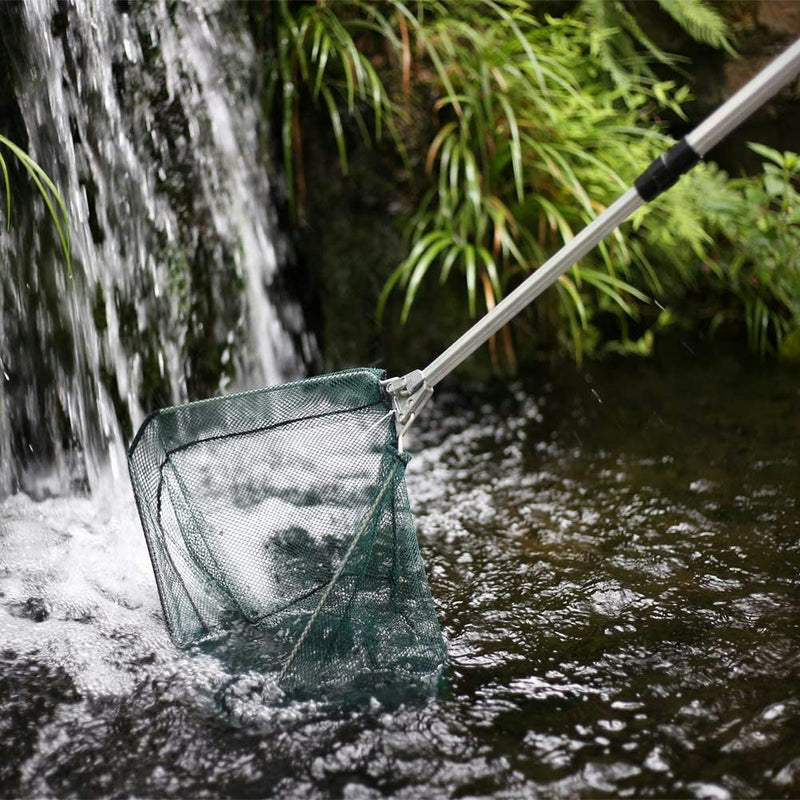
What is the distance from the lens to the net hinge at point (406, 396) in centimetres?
193

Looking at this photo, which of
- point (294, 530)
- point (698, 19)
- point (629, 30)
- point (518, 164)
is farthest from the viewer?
point (629, 30)

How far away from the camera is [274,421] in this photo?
6.77ft

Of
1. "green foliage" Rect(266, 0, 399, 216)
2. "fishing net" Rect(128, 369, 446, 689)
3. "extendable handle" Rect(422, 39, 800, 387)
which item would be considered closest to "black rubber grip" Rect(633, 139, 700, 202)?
"extendable handle" Rect(422, 39, 800, 387)

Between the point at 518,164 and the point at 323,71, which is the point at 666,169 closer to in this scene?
the point at 518,164

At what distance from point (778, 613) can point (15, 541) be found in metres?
2.20

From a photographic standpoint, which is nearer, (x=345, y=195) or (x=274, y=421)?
(x=274, y=421)

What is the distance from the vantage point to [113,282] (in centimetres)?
332

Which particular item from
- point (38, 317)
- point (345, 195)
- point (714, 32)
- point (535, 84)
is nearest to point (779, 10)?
point (714, 32)

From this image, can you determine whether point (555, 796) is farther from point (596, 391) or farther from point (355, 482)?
point (596, 391)

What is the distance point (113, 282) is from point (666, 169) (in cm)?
224

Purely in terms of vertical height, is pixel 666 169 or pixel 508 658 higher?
pixel 666 169

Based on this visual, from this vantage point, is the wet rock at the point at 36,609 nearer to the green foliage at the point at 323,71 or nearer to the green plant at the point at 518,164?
the green plant at the point at 518,164

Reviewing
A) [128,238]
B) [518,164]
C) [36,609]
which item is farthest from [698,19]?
[36,609]

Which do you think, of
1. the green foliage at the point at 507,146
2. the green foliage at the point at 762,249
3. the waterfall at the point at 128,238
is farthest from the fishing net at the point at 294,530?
the green foliage at the point at 762,249
